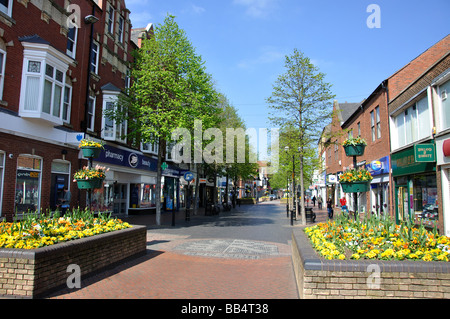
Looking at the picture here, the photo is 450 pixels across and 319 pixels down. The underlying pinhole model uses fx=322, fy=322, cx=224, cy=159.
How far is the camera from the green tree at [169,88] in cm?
1652

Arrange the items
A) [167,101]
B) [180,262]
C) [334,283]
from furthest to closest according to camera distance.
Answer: [167,101] → [180,262] → [334,283]

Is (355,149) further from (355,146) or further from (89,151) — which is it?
(89,151)

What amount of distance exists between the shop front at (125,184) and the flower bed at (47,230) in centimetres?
1146

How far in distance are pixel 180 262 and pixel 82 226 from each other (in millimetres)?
2696

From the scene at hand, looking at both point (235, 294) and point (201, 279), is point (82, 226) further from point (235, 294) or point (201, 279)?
point (235, 294)

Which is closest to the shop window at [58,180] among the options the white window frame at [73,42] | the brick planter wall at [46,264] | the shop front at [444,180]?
the white window frame at [73,42]

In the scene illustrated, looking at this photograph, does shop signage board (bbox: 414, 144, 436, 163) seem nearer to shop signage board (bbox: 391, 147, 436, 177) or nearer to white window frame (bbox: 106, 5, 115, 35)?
shop signage board (bbox: 391, 147, 436, 177)

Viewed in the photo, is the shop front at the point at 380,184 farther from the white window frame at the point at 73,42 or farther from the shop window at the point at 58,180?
the white window frame at the point at 73,42

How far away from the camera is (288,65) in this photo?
18.9 meters

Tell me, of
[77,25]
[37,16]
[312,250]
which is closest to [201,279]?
[312,250]

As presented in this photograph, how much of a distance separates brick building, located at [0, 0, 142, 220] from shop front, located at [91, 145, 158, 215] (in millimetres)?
606

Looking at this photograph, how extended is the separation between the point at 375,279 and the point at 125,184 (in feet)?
73.1

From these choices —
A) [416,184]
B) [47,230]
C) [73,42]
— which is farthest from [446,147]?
[73,42]

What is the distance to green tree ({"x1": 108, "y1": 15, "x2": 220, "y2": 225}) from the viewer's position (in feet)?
54.2
